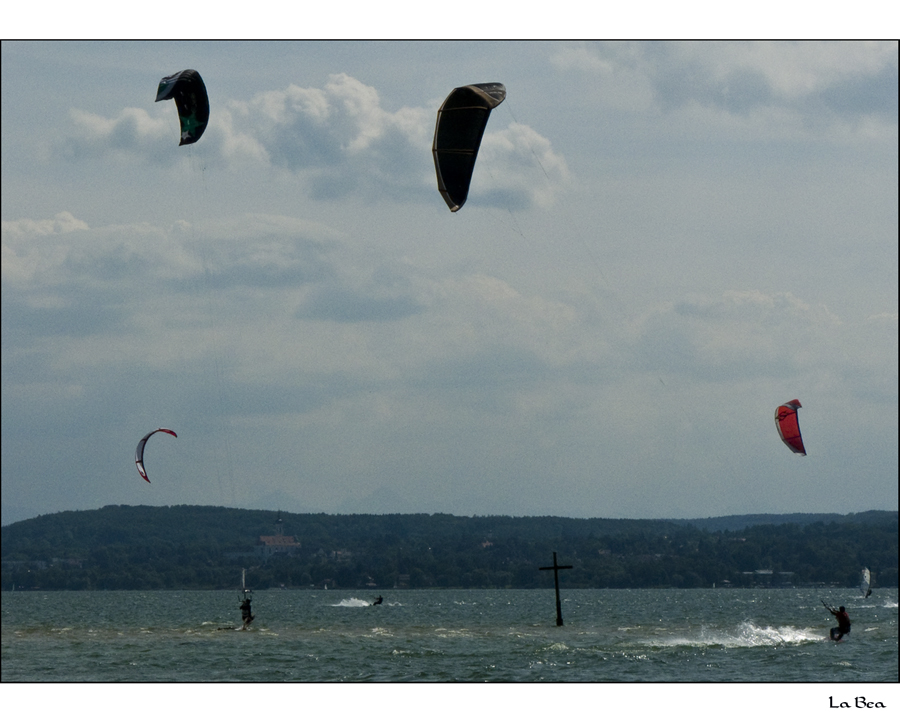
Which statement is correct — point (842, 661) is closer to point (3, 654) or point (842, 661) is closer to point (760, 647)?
point (760, 647)

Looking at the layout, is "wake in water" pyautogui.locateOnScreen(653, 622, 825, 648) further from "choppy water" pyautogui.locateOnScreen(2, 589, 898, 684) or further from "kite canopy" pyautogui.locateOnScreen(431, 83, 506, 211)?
"kite canopy" pyautogui.locateOnScreen(431, 83, 506, 211)

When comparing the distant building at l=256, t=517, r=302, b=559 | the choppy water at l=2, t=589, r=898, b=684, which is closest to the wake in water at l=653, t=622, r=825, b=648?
the choppy water at l=2, t=589, r=898, b=684

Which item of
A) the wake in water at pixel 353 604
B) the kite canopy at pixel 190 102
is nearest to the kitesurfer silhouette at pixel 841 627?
the kite canopy at pixel 190 102

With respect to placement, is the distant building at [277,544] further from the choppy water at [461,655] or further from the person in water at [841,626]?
the person in water at [841,626]

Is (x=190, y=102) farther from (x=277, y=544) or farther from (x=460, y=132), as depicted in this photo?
(x=277, y=544)

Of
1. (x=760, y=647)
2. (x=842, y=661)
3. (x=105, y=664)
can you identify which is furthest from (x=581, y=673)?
(x=105, y=664)

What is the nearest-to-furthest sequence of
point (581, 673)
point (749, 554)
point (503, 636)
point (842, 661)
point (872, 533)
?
point (581, 673), point (842, 661), point (503, 636), point (872, 533), point (749, 554)
